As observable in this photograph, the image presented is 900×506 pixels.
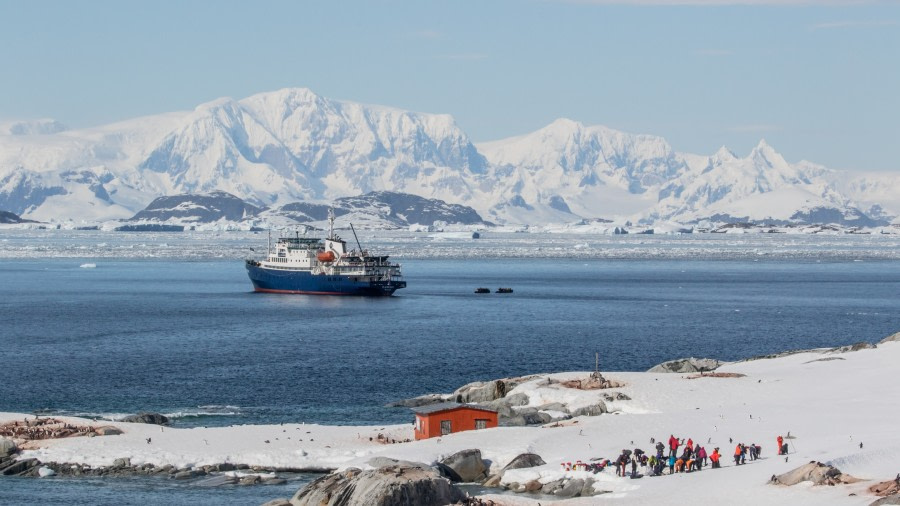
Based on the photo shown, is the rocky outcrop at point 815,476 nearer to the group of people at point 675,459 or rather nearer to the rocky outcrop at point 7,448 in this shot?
the group of people at point 675,459

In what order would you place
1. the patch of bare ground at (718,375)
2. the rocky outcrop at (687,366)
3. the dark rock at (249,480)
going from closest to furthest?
the dark rock at (249,480)
the patch of bare ground at (718,375)
the rocky outcrop at (687,366)

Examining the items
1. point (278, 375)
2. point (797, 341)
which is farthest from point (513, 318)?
point (278, 375)

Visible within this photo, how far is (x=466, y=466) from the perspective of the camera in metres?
47.1

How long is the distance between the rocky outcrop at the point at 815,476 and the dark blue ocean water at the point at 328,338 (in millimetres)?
15993

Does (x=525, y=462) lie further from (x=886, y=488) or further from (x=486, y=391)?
(x=486, y=391)

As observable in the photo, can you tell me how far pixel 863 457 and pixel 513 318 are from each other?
70.3 meters

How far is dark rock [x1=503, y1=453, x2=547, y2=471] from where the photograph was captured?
46812 millimetres

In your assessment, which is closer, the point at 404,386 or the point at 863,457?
the point at 863,457

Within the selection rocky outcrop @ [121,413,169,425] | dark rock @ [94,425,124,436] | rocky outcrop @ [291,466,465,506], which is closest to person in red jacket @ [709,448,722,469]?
rocky outcrop @ [291,466,465,506]

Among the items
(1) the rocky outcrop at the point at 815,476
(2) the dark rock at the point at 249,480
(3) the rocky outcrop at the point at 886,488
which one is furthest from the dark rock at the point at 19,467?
(3) the rocky outcrop at the point at 886,488

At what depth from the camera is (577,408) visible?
57.4 metres

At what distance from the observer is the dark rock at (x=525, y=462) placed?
1843 inches

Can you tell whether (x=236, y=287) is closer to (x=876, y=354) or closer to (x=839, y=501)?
(x=876, y=354)

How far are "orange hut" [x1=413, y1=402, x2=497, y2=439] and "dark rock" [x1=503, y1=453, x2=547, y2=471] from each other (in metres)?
5.64
